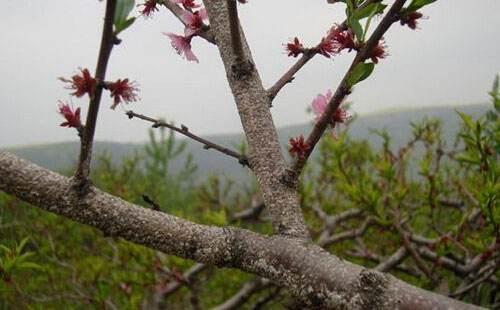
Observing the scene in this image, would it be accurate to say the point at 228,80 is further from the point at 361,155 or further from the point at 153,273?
the point at 361,155

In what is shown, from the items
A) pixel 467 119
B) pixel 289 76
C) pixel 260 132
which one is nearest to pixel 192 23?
pixel 289 76

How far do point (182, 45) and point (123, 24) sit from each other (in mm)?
731

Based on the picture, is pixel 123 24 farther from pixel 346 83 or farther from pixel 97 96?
pixel 346 83

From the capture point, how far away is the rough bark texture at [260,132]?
102cm

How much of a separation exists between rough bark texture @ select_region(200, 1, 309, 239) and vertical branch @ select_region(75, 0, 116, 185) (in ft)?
1.14

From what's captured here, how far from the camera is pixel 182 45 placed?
143 centimetres

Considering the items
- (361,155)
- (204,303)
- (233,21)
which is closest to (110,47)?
(233,21)

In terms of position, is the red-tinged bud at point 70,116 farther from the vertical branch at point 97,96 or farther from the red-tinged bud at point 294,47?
the red-tinged bud at point 294,47

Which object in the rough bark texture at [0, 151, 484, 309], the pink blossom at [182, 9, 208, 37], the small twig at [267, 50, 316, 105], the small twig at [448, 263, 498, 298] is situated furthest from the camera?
the small twig at [448, 263, 498, 298]

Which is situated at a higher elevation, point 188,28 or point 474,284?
point 188,28

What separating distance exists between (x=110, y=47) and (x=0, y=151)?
0.33 metres

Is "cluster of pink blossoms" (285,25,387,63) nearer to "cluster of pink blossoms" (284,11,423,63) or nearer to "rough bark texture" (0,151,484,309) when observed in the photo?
"cluster of pink blossoms" (284,11,423,63)

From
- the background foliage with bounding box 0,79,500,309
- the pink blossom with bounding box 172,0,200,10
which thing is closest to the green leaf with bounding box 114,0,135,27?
the background foliage with bounding box 0,79,500,309

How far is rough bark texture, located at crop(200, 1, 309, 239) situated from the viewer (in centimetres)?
102
